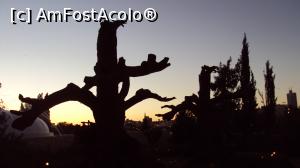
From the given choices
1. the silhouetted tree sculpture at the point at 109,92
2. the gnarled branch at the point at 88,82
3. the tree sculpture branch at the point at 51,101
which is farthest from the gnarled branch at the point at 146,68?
the tree sculpture branch at the point at 51,101

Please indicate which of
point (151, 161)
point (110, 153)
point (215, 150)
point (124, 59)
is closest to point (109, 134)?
point (110, 153)

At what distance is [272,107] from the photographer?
151 ft

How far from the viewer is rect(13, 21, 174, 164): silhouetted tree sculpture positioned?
5.06 meters

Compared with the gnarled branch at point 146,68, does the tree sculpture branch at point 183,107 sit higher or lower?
lower

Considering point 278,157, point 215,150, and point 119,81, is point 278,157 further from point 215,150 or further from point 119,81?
point 119,81

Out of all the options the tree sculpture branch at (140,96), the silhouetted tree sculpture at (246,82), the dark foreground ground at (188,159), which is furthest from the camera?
the silhouetted tree sculpture at (246,82)

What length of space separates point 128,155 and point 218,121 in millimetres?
4068

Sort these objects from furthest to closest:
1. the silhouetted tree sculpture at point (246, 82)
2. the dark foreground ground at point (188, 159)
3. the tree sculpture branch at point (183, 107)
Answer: the silhouetted tree sculpture at point (246, 82), the tree sculpture branch at point (183, 107), the dark foreground ground at point (188, 159)

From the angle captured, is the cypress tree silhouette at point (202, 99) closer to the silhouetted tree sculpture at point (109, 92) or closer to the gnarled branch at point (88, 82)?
the silhouetted tree sculpture at point (109, 92)

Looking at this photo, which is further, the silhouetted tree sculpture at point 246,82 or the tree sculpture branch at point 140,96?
the silhouetted tree sculpture at point 246,82

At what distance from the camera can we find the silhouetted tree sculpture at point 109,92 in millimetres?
5059

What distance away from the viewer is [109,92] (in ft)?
17.4

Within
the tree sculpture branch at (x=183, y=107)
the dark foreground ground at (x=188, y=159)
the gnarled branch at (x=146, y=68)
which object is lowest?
the dark foreground ground at (x=188, y=159)

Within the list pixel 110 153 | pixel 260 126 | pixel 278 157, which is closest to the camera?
pixel 110 153
